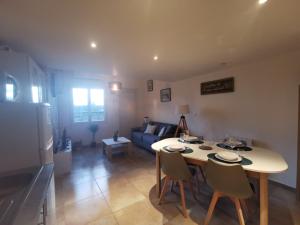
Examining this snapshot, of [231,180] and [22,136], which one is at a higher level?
[22,136]

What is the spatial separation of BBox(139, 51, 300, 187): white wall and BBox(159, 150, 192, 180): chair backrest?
1.85 m

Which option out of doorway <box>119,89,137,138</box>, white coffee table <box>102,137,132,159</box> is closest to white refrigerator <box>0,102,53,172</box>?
white coffee table <box>102,137,132,159</box>

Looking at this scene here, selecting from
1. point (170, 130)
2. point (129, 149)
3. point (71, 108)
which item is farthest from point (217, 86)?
point (71, 108)

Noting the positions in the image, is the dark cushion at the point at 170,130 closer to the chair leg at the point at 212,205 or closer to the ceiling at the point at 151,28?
the ceiling at the point at 151,28

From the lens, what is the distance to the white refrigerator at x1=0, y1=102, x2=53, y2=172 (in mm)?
1265

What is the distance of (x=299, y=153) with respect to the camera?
2229 millimetres

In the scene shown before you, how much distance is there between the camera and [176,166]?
2002 millimetres

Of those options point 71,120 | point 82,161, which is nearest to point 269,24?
point 82,161

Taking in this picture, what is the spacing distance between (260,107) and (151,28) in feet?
8.21

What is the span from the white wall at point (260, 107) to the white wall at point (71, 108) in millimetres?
3035

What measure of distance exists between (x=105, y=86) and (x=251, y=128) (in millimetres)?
4763

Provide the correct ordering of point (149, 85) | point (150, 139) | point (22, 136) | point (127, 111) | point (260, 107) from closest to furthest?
1. point (22, 136)
2. point (260, 107)
3. point (150, 139)
4. point (149, 85)
5. point (127, 111)

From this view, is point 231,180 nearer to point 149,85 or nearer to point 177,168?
point 177,168

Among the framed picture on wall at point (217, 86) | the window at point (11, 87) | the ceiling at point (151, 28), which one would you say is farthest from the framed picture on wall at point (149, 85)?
the window at point (11, 87)
